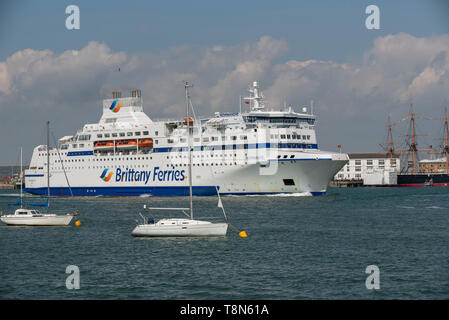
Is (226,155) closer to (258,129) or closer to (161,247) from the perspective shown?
(258,129)

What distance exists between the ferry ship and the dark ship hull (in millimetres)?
70506

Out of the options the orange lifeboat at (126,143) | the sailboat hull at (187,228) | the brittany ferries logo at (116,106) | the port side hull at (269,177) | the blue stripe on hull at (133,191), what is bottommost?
the sailboat hull at (187,228)

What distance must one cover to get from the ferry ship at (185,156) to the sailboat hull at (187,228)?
2634cm

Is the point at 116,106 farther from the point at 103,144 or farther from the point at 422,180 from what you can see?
the point at 422,180

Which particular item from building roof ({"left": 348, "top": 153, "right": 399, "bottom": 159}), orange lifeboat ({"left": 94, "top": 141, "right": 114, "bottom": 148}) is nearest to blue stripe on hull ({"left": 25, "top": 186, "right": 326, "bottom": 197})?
orange lifeboat ({"left": 94, "top": 141, "right": 114, "bottom": 148})

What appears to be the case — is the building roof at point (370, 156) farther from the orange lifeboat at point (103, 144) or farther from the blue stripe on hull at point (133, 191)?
the blue stripe on hull at point (133, 191)

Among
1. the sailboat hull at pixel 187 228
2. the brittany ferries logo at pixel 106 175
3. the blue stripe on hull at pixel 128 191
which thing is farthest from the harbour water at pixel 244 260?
the brittany ferries logo at pixel 106 175

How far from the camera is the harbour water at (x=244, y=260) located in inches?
755

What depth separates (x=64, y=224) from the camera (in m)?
37.6

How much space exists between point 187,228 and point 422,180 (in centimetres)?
10567

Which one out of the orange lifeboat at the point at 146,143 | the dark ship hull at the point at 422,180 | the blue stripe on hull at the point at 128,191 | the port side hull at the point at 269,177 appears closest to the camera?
the port side hull at the point at 269,177

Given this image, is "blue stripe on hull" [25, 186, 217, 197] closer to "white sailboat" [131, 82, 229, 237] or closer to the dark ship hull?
"white sailboat" [131, 82, 229, 237]

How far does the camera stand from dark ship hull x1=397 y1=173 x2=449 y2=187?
125500 mm
